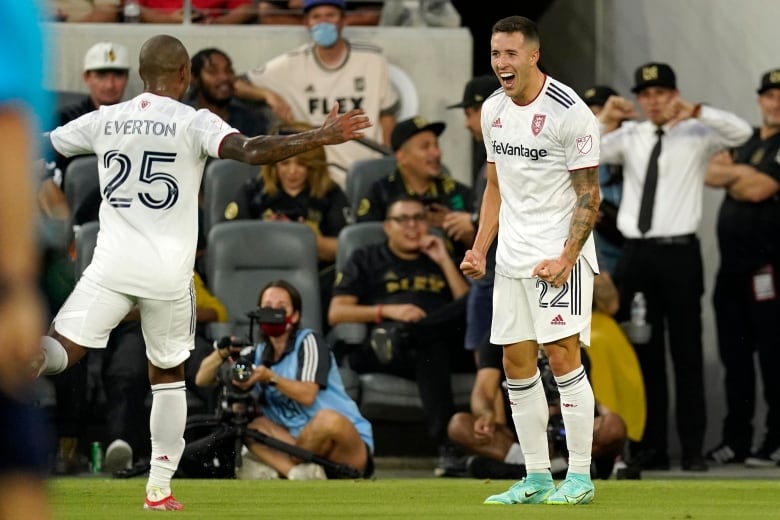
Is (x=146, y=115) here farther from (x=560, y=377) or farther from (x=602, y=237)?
(x=602, y=237)

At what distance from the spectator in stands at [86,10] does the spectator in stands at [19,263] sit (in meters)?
12.3

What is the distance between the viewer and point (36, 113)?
9.29ft

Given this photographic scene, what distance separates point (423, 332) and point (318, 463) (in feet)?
5.37

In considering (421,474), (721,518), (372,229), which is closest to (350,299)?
(372,229)

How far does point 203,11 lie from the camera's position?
49.0ft

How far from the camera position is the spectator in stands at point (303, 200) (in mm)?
12562

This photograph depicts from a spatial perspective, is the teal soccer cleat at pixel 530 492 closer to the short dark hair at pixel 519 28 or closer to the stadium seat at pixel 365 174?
the short dark hair at pixel 519 28

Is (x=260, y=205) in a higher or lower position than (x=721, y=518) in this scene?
higher

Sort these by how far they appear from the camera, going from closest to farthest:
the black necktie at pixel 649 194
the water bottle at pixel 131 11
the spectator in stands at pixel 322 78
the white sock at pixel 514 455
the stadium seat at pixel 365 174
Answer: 1. the white sock at pixel 514 455
2. the black necktie at pixel 649 194
3. the stadium seat at pixel 365 174
4. the spectator in stands at pixel 322 78
5. the water bottle at pixel 131 11

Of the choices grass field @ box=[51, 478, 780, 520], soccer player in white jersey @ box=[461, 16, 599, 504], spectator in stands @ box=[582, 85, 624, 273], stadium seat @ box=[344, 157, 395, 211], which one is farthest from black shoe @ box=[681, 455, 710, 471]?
soccer player in white jersey @ box=[461, 16, 599, 504]

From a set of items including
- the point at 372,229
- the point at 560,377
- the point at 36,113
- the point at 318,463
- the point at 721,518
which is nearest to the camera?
the point at 36,113

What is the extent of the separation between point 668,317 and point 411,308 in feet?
6.77

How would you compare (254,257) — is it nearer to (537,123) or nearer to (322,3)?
(322,3)

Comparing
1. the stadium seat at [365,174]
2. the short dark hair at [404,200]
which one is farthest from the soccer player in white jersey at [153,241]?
the stadium seat at [365,174]
